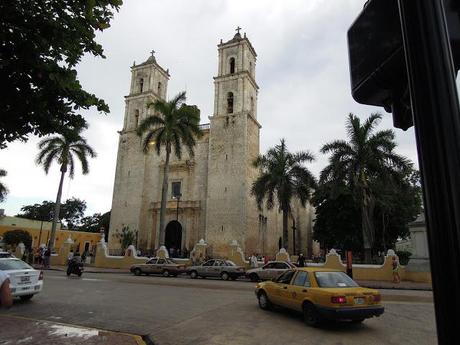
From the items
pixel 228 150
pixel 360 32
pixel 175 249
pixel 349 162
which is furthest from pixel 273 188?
pixel 360 32

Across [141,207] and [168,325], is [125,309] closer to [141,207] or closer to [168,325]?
[168,325]

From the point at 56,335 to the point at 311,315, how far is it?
207 inches

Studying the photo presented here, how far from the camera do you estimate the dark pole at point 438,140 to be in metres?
1.18

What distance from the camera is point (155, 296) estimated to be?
42.3 feet

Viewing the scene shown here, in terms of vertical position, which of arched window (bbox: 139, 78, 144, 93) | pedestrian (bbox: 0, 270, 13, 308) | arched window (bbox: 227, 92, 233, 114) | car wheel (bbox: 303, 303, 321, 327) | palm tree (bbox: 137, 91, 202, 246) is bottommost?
car wheel (bbox: 303, 303, 321, 327)

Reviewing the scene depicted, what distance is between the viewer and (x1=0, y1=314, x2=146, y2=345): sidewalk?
21.9 feet

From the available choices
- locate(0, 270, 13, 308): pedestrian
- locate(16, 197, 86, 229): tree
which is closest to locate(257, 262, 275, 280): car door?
locate(0, 270, 13, 308): pedestrian

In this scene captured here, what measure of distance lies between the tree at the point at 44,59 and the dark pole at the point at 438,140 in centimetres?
553

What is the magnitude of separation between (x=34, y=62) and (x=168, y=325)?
5829 mm

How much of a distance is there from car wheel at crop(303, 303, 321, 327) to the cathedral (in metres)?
28.3

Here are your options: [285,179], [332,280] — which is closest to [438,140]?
[332,280]

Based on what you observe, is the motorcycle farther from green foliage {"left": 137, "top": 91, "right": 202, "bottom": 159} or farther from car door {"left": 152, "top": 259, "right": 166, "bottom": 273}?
green foliage {"left": 137, "top": 91, "right": 202, "bottom": 159}

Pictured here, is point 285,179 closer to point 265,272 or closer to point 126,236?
point 265,272

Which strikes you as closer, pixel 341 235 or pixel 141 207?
pixel 341 235
